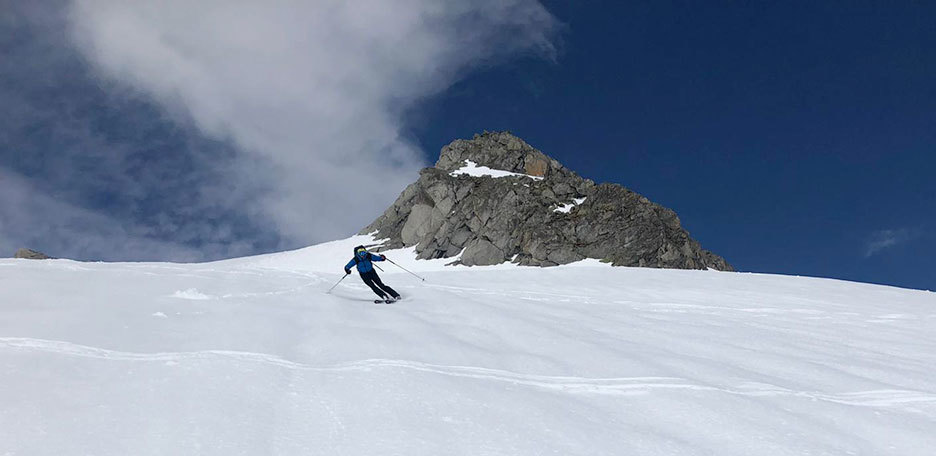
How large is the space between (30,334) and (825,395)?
920 cm

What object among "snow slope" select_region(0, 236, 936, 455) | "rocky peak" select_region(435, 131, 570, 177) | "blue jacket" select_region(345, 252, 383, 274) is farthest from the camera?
"rocky peak" select_region(435, 131, 570, 177)

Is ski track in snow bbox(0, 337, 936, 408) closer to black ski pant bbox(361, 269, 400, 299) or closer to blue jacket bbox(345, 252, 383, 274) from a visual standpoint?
black ski pant bbox(361, 269, 400, 299)

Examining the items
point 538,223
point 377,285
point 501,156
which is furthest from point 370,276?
point 501,156

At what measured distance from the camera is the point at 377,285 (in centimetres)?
1145

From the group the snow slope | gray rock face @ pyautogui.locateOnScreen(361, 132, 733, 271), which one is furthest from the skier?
gray rock face @ pyautogui.locateOnScreen(361, 132, 733, 271)

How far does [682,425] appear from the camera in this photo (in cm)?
462

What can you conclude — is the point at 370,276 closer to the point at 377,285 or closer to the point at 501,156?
the point at 377,285

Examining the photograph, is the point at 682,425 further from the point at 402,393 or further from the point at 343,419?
the point at 343,419

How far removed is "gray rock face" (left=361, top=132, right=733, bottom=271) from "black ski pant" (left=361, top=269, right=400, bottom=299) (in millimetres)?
56158

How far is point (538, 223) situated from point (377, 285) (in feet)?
204

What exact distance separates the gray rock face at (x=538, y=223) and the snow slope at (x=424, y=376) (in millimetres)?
57537

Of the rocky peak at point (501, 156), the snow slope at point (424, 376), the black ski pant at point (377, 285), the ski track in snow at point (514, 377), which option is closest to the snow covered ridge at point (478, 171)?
the rocky peak at point (501, 156)

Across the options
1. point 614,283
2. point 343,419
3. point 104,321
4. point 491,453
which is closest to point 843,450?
point 491,453

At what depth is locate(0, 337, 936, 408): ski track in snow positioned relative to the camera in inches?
214
